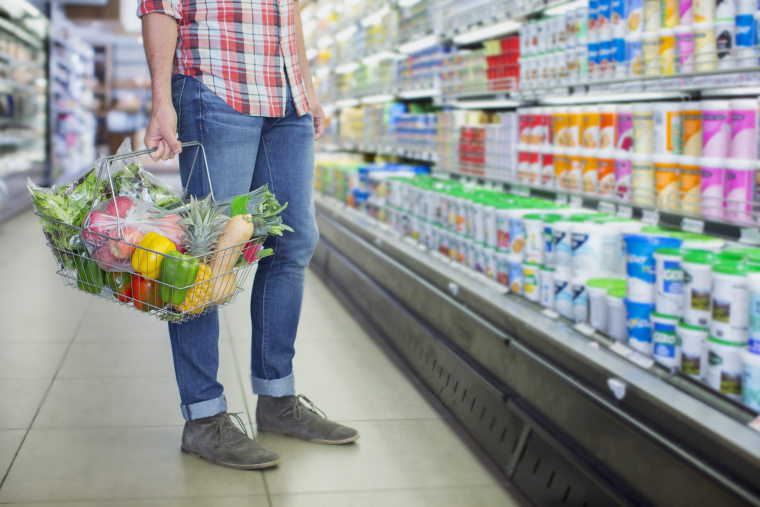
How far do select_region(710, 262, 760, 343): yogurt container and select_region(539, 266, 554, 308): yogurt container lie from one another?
29.3 inches

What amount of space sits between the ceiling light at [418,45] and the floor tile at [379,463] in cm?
250

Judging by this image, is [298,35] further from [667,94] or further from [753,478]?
[753,478]

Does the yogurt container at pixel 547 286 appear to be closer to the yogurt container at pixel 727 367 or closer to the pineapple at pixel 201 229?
the yogurt container at pixel 727 367

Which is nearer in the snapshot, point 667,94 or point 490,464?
point 490,464

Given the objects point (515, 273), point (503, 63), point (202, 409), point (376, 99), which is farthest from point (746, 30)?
point (376, 99)

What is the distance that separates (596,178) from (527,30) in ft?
2.66

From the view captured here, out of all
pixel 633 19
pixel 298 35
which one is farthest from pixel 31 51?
pixel 633 19

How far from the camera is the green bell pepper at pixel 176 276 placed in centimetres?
162

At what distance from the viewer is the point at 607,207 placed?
235 centimetres

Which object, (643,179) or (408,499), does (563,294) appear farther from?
(408,499)

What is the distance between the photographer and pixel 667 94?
2.47 meters

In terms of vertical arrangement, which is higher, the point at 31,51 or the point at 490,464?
the point at 31,51

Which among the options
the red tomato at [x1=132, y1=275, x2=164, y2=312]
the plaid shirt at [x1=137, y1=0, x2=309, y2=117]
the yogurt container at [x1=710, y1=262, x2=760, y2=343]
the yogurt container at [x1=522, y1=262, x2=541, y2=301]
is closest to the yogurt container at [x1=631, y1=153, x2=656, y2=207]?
the yogurt container at [x1=522, y1=262, x2=541, y2=301]

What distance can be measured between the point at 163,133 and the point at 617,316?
1.22m
